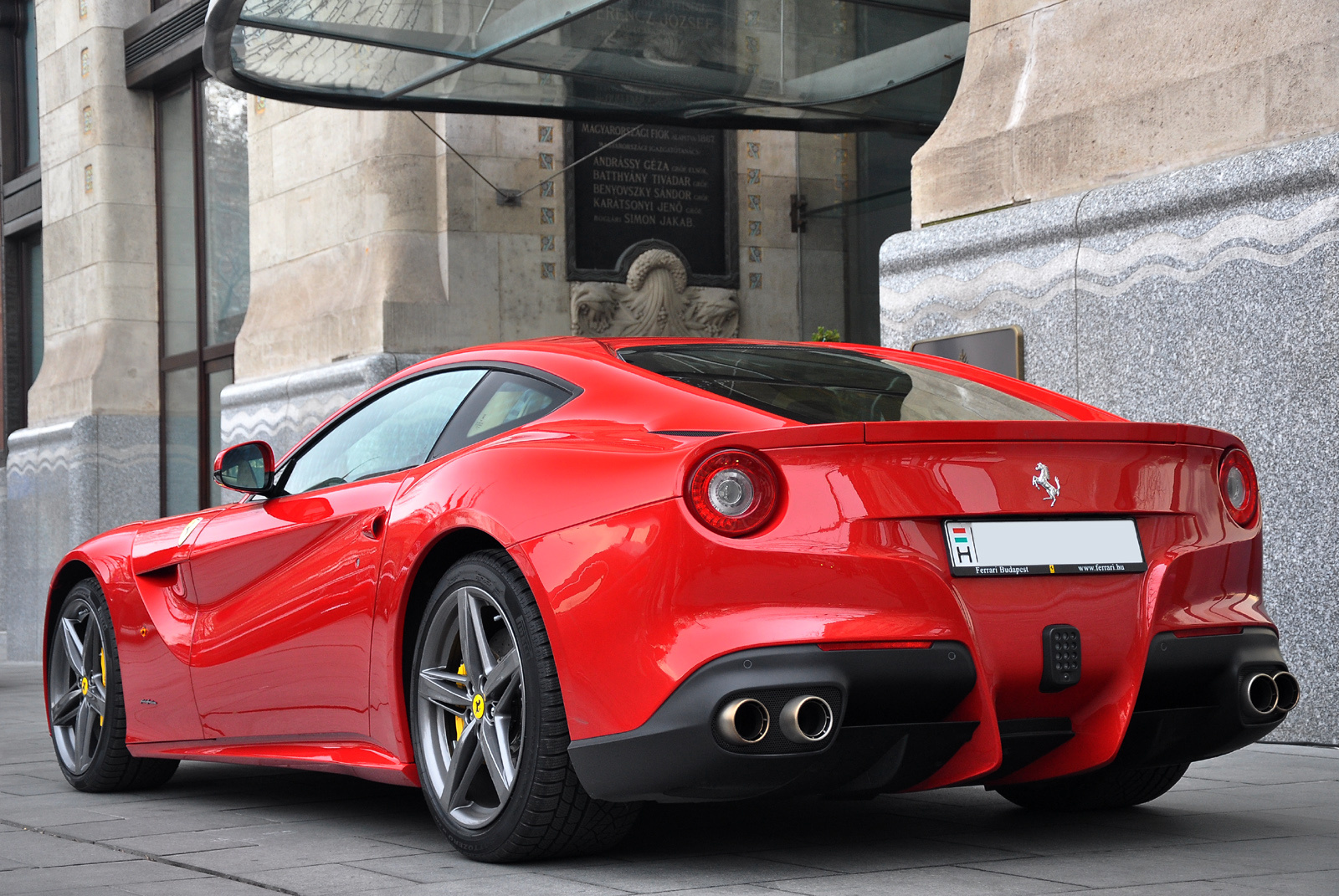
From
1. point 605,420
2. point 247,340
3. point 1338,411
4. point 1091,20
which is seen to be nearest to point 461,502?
point 605,420

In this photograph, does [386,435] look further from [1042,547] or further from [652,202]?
[652,202]

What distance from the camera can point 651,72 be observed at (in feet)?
36.0

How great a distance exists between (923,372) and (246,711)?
216 cm

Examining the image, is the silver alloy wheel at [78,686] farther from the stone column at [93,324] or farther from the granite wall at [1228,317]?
the stone column at [93,324]

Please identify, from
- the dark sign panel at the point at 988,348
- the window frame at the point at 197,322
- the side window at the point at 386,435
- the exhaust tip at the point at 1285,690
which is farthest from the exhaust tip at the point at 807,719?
the window frame at the point at 197,322

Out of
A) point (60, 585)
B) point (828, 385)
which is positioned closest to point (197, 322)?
point (60, 585)

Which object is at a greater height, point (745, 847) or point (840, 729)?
point (840, 729)

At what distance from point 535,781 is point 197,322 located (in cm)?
1288

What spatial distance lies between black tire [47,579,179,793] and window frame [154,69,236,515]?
931 centimetres

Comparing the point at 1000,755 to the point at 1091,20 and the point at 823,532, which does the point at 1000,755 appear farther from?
the point at 1091,20

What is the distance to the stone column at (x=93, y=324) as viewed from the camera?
15.9 metres

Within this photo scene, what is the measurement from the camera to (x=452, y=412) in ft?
14.6

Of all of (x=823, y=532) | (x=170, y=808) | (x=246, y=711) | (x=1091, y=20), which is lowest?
(x=170, y=808)

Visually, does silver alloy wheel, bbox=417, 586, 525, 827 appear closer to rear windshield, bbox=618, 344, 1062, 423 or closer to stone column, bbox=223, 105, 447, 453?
rear windshield, bbox=618, 344, 1062, 423
